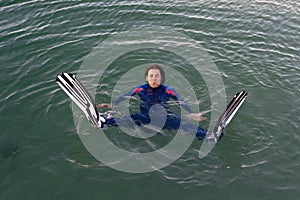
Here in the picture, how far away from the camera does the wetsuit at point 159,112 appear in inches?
448

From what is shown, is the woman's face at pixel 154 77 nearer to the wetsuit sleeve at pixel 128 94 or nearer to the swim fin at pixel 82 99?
the wetsuit sleeve at pixel 128 94

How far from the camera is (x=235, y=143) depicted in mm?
11547

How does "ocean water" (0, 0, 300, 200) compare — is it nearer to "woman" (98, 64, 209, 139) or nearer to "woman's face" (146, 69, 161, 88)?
"woman" (98, 64, 209, 139)

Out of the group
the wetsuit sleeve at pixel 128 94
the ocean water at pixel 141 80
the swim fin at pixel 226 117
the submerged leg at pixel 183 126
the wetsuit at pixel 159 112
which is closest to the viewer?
the ocean water at pixel 141 80

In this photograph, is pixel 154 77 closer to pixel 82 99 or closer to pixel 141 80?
pixel 82 99

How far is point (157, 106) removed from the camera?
12070 mm

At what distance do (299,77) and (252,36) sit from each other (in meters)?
3.55

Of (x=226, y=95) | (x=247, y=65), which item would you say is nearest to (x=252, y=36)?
(x=247, y=65)

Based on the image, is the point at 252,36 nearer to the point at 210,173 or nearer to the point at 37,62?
the point at 210,173

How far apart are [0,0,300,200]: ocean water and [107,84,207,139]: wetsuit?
0.53m

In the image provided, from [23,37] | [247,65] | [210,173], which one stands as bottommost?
[210,173]

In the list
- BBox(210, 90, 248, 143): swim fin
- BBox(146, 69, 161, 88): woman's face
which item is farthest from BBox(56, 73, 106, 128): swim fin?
BBox(210, 90, 248, 143): swim fin

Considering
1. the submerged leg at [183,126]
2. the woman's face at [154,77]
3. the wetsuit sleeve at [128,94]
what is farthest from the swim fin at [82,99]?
the submerged leg at [183,126]

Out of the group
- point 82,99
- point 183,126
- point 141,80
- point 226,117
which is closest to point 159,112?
point 183,126
